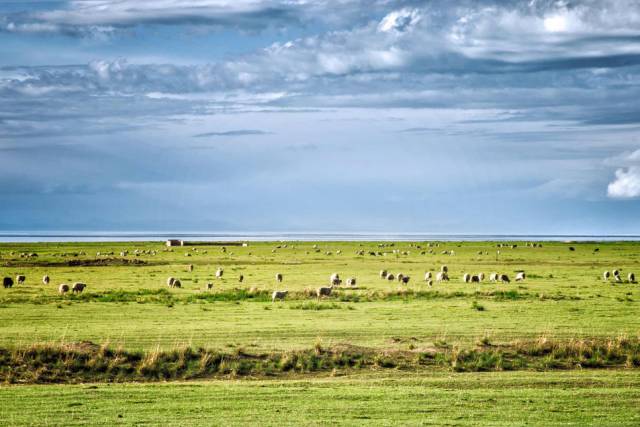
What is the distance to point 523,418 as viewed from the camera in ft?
55.9

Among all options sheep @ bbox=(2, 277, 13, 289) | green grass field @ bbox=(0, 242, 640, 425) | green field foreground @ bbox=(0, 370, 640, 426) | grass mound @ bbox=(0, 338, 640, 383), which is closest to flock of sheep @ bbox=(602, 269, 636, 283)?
green grass field @ bbox=(0, 242, 640, 425)

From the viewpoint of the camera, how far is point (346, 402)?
1881 cm

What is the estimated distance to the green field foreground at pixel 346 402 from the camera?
662 inches

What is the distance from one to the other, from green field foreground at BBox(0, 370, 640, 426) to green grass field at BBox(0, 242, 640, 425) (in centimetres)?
5

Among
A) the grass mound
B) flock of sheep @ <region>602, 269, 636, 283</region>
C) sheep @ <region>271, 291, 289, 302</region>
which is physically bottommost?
flock of sheep @ <region>602, 269, 636, 283</region>

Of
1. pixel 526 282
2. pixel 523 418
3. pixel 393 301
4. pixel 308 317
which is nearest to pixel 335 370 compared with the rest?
pixel 523 418

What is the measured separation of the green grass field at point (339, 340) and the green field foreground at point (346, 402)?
49mm

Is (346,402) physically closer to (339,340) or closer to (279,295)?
(339,340)

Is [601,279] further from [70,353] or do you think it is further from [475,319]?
[70,353]

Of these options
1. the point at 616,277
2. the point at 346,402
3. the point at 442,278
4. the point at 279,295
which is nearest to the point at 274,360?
the point at 346,402

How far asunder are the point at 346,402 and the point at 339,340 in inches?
402

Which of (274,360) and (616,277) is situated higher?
(274,360)

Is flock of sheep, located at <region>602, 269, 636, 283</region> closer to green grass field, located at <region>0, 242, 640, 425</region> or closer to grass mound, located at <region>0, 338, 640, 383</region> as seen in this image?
green grass field, located at <region>0, 242, 640, 425</region>

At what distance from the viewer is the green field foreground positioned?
16812mm
